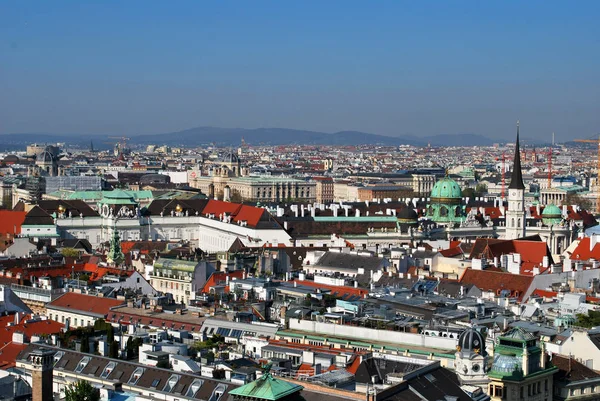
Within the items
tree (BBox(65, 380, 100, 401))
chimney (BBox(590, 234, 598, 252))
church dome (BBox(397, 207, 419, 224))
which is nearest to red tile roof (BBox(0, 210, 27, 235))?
church dome (BBox(397, 207, 419, 224))

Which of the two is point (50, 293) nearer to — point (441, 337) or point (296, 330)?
point (296, 330)

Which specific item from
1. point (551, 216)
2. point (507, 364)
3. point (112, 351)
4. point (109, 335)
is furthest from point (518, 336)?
point (551, 216)

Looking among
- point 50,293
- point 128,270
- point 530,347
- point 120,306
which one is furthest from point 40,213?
point 530,347

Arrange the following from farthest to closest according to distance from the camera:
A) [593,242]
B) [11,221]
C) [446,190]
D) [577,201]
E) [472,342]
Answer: [577,201] < [11,221] < [446,190] < [593,242] < [472,342]

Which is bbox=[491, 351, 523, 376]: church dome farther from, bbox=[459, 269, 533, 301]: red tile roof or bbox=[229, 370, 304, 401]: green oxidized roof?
bbox=[459, 269, 533, 301]: red tile roof

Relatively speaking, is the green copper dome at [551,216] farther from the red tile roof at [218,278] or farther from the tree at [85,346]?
the tree at [85,346]

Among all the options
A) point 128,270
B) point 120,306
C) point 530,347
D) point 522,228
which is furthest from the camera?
point 522,228

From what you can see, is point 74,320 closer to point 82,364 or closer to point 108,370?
point 82,364
